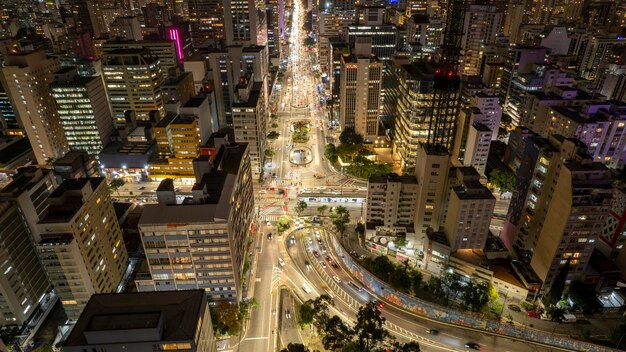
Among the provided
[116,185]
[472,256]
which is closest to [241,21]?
[116,185]

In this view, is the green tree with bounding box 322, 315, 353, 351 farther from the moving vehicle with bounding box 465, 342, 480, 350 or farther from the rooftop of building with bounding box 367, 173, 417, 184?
the rooftop of building with bounding box 367, 173, 417, 184

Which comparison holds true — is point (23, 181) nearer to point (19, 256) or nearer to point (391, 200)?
point (19, 256)

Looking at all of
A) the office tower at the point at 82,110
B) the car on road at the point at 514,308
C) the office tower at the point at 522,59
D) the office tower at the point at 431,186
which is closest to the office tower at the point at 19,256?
the office tower at the point at 82,110

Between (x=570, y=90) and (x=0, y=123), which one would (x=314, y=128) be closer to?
(x=570, y=90)

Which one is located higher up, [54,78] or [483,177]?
[54,78]

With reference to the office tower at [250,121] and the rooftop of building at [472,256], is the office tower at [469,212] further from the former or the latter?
the office tower at [250,121]

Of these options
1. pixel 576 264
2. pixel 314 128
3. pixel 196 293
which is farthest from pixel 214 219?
pixel 314 128

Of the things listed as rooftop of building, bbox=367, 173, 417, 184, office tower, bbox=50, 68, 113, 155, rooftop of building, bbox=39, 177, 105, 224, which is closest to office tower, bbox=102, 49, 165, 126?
office tower, bbox=50, 68, 113, 155
